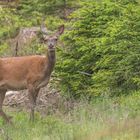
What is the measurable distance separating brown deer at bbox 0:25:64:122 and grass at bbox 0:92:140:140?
65 cm

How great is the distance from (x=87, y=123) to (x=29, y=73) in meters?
3.63

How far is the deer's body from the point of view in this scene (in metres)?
14.5

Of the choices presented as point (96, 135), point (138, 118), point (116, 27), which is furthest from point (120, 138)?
point (116, 27)

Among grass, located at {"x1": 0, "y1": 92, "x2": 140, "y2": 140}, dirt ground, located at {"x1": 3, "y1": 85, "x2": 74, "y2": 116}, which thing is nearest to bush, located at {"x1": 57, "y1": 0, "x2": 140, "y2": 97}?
dirt ground, located at {"x1": 3, "y1": 85, "x2": 74, "y2": 116}

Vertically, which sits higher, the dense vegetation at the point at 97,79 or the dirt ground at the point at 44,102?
the dense vegetation at the point at 97,79

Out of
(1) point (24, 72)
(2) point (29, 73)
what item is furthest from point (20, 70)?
(2) point (29, 73)

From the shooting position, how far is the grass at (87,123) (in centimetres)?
1028

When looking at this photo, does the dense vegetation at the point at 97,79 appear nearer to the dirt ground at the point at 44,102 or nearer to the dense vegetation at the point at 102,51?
the dense vegetation at the point at 102,51

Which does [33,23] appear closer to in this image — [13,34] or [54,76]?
[13,34]

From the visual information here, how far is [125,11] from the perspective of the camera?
14688mm

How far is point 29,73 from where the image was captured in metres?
14.7

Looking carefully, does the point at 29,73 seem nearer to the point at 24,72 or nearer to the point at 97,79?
the point at 24,72

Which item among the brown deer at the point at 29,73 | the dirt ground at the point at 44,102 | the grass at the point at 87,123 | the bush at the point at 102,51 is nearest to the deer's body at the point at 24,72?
the brown deer at the point at 29,73

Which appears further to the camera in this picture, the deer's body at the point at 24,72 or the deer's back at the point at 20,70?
the deer's back at the point at 20,70
